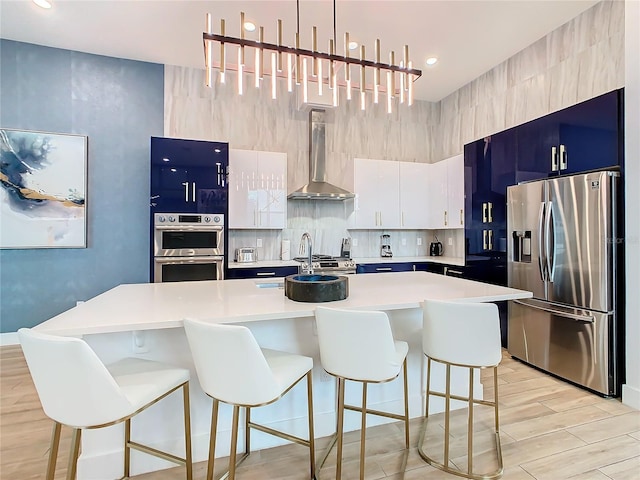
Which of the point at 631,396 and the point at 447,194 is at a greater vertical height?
the point at 447,194

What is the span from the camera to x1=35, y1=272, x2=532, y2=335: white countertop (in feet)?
4.83

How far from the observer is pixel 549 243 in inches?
117

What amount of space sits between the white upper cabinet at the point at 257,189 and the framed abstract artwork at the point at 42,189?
1635 millimetres

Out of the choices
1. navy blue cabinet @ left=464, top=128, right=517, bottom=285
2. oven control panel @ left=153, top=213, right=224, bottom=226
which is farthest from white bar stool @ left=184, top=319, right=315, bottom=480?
navy blue cabinet @ left=464, top=128, right=517, bottom=285

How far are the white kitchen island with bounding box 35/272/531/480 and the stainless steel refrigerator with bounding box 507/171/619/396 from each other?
1.02 meters

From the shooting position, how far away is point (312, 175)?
461 cm

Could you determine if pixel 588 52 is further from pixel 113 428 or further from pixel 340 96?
pixel 113 428

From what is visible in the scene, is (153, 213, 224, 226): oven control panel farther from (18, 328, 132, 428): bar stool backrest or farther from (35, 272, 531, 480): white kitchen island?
(18, 328, 132, 428): bar stool backrest

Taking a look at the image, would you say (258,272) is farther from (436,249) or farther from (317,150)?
(436,249)

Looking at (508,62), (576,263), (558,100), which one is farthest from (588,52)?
(576,263)

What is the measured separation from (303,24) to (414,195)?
2.60 metres

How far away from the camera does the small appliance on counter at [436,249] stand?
520 centimetres

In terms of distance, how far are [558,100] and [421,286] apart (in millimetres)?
2663

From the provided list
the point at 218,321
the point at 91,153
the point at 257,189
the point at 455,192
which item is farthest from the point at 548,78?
the point at 91,153
